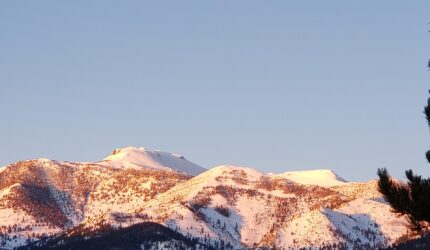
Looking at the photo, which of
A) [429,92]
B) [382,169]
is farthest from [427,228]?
[429,92]

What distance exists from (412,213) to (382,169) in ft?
7.11

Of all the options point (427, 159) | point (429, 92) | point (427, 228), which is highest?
point (429, 92)

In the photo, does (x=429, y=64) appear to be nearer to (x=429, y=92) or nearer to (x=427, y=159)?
(x=429, y=92)

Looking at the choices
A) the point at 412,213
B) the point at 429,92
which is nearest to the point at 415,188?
the point at 412,213

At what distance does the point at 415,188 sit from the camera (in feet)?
106

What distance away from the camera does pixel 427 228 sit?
3359cm

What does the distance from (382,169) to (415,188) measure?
141cm

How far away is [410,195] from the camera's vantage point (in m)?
32.8

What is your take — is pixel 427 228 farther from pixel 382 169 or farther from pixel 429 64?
pixel 429 64

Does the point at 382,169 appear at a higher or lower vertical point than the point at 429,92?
lower

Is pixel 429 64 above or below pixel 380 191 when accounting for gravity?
above

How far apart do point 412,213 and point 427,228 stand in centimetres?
120

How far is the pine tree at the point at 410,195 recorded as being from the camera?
106 feet

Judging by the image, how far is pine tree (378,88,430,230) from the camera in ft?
106
